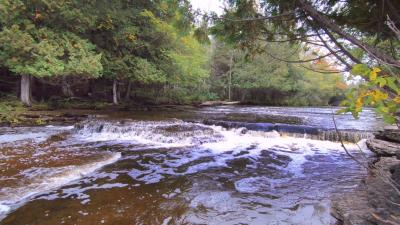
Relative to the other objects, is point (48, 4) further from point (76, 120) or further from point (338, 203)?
point (338, 203)

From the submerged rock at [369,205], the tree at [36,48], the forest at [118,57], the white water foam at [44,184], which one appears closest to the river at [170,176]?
the white water foam at [44,184]

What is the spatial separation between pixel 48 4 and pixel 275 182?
11330mm

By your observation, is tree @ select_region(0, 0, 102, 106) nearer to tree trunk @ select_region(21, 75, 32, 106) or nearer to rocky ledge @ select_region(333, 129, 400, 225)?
tree trunk @ select_region(21, 75, 32, 106)

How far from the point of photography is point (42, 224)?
11.1 feet

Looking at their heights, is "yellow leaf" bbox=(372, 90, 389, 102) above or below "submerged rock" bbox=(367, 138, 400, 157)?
above

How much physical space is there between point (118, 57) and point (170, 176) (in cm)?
1235

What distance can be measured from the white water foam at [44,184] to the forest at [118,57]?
10.7 feet

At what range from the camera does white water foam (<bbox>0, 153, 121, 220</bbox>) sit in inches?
156

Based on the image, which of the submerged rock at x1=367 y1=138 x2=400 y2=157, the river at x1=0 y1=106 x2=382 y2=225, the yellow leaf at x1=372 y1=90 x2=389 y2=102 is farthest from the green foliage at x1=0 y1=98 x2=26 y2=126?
the yellow leaf at x1=372 y1=90 x2=389 y2=102

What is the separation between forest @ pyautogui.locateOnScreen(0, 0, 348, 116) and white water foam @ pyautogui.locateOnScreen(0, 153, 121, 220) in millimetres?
3276

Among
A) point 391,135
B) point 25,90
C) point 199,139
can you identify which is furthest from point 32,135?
point 391,135

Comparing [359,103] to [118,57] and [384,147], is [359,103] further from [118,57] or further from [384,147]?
[118,57]

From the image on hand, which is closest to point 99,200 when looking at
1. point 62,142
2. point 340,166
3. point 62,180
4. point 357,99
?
point 62,180

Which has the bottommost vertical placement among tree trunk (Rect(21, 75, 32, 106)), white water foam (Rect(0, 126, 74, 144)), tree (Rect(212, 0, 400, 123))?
white water foam (Rect(0, 126, 74, 144))
